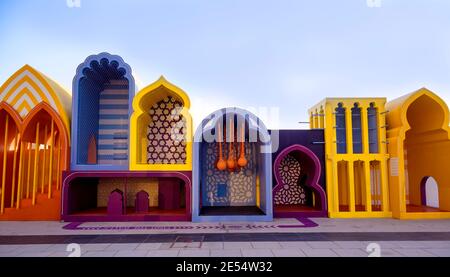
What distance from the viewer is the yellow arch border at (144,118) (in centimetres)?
1147

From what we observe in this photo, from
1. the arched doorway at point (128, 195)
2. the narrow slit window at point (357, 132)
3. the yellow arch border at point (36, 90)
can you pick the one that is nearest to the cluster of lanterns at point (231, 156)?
the arched doorway at point (128, 195)

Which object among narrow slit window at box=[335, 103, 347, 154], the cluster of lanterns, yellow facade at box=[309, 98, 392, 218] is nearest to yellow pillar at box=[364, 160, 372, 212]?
yellow facade at box=[309, 98, 392, 218]

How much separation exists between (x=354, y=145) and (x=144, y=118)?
854cm

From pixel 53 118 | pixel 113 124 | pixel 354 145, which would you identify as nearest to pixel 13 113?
pixel 53 118

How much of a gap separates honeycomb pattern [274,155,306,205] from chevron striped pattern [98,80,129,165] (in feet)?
22.8

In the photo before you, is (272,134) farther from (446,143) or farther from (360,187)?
(446,143)

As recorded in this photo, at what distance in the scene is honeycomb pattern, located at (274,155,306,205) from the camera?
46.8 feet

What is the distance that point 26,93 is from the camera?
1207 cm

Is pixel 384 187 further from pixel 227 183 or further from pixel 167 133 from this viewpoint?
pixel 167 133

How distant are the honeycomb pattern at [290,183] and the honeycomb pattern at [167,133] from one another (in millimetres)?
4533

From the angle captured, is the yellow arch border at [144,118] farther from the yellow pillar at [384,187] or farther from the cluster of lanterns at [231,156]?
the yellow pillar at [384,187]

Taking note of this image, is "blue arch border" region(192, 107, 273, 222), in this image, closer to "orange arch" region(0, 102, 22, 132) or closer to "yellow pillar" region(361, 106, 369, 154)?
"yellow pillar" region(361, 106, 369, 154)
